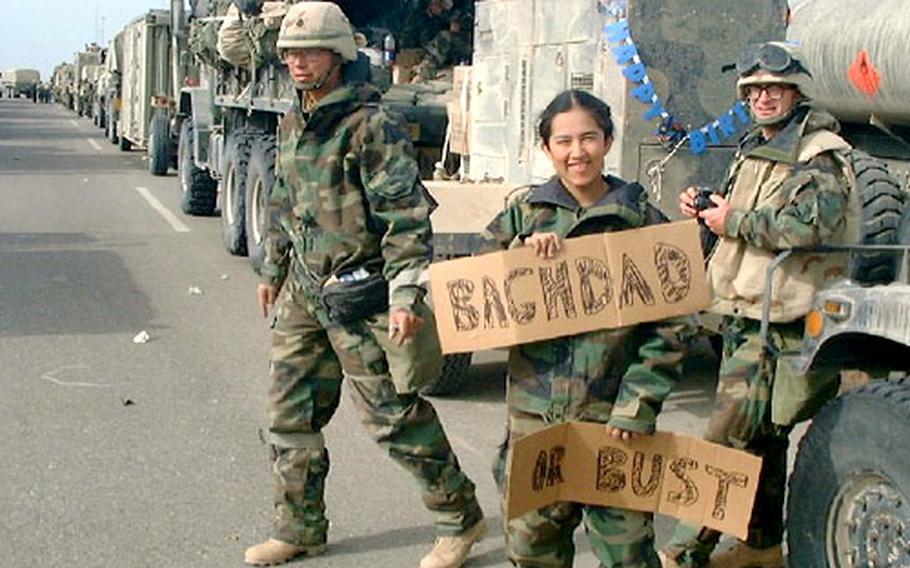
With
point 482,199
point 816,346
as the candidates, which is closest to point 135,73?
point 482,199

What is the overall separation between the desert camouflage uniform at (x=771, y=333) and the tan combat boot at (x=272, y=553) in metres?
1.23

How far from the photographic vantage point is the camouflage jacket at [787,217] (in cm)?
414

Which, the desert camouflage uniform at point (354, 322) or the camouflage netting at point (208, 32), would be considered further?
the camouflage netting at point (208, 32)

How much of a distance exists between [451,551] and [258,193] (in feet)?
22.8

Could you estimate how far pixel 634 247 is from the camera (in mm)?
3576

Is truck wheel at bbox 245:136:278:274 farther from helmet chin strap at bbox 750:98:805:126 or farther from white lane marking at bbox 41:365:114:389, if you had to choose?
helmet chin strap at bbox 750:98:805:126

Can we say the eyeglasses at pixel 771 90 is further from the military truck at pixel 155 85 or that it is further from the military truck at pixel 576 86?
the military truck at pixel 155 85

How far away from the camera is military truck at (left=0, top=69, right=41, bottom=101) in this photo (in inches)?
3479

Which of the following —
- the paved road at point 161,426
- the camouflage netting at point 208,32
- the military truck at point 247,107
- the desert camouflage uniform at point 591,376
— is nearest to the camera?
the desert camouflage uniform at point 591,376

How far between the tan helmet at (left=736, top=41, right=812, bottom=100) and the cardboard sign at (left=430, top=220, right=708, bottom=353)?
2.82ft

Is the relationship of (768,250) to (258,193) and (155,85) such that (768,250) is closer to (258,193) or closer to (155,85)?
(258,193)

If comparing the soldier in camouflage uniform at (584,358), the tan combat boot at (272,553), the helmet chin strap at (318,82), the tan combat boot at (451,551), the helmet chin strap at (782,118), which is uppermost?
the helmet chin strap at (318,82)

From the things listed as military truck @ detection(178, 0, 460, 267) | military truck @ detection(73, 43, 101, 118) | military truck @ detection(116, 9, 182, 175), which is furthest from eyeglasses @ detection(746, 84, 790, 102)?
military truck @ detection(73, 43, 101, 118)

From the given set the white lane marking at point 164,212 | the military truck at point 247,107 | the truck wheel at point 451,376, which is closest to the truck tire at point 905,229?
the truck wheel at point 451,376
